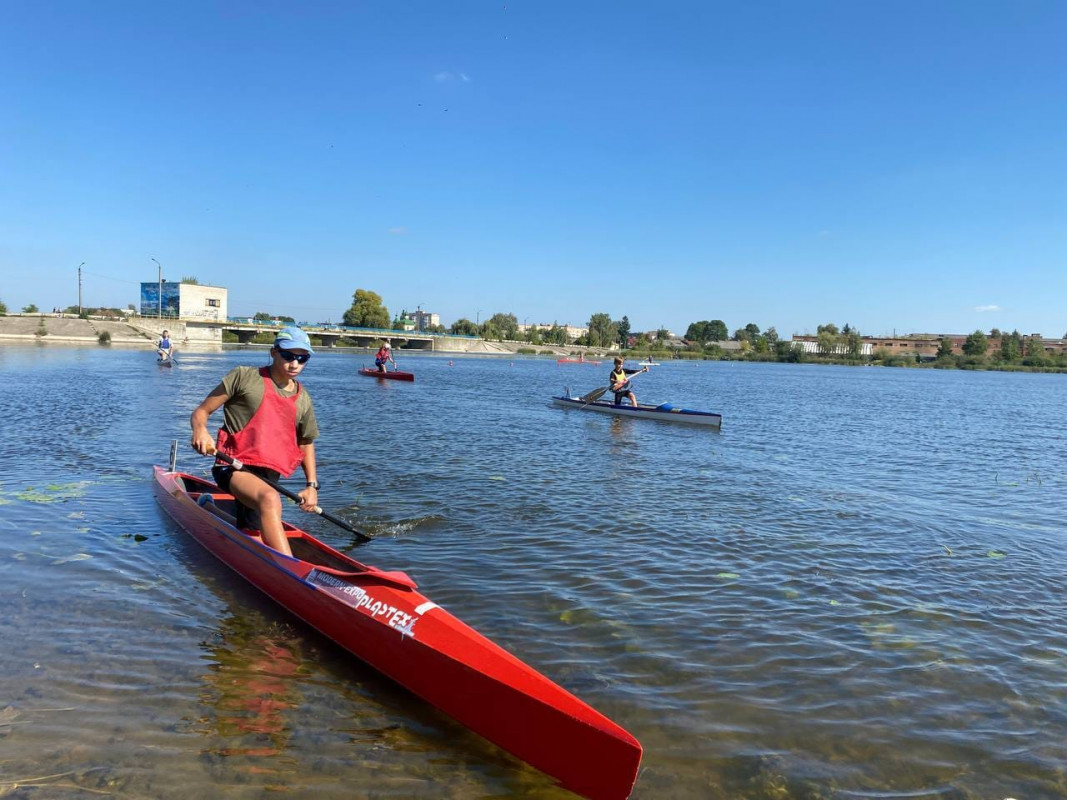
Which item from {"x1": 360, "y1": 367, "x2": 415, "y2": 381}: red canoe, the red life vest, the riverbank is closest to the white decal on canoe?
the red life vest

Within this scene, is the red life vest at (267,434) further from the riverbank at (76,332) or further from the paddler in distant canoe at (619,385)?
the riverbank at (76,332)

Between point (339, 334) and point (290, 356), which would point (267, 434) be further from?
point (339, 334)

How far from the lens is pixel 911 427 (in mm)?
29688

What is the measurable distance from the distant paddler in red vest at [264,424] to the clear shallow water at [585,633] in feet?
4.13

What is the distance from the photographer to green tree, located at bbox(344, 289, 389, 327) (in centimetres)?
16738

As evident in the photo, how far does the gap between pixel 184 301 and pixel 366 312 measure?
55.7 m

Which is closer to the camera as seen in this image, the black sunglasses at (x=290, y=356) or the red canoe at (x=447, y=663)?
the red canoe at (x=447, y=663)

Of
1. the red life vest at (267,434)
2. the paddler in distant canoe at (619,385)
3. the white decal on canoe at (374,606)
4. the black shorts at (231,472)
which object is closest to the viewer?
the white decal on canoe at (374,606)

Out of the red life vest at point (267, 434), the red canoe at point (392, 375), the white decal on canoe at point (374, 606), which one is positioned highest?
the red life vest at point (267, 434)

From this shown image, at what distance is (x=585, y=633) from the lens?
6.81 m

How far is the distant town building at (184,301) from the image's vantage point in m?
117

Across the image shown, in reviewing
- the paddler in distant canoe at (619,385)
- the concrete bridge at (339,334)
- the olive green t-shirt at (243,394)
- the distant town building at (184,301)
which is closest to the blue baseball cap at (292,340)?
the olive green t-shirt at (243,394)

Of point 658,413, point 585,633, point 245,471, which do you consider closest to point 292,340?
point 245,471

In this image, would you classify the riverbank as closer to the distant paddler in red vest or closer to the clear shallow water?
the clear shallow water
